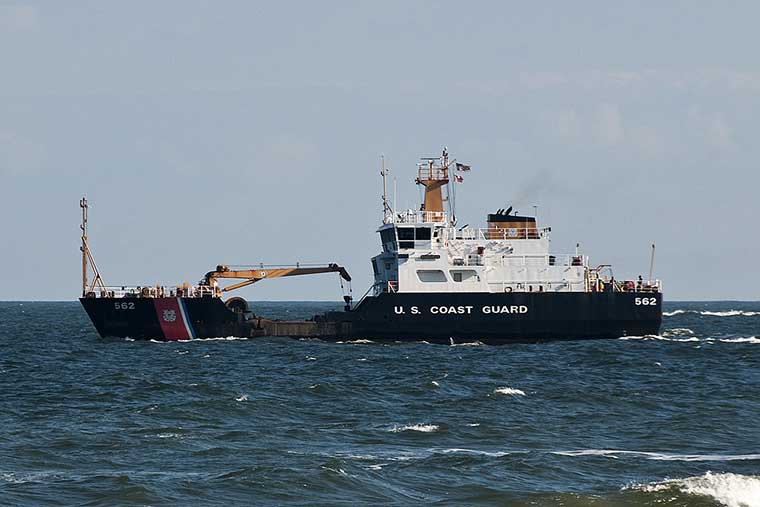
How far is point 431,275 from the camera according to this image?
5662 cm

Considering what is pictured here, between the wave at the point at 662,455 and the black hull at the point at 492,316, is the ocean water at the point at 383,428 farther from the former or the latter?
the black hull at the point at 492,316

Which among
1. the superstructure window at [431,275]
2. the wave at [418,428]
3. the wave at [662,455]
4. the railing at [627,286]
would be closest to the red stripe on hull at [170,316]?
the superstructure window at [431,275]

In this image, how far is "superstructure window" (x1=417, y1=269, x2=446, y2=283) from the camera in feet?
185

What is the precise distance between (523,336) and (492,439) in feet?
87.2

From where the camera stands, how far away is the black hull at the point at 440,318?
56406mm

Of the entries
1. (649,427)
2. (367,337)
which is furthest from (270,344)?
(649,427)

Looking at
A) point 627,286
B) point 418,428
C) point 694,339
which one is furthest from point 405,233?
point 418,428

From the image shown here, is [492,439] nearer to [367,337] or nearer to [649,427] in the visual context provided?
[649,427]

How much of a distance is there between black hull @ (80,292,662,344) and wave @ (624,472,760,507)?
102 ft

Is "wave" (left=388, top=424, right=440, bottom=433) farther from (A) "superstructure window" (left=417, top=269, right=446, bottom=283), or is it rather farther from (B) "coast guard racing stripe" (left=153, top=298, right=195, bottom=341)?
(B) "coast guard racing stripe" (left=153, top=298, right=195, bottom=341)

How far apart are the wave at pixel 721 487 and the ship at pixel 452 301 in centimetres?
3106

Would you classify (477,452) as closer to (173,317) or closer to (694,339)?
(173,317)

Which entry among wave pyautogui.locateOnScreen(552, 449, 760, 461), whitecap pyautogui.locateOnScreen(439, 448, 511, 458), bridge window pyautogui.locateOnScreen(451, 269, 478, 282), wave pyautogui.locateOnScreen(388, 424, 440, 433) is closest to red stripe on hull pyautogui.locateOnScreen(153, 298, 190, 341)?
bridge window pyautogui.locateOnScreen(451, 269, 478, 282)

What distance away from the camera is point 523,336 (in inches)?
2243
